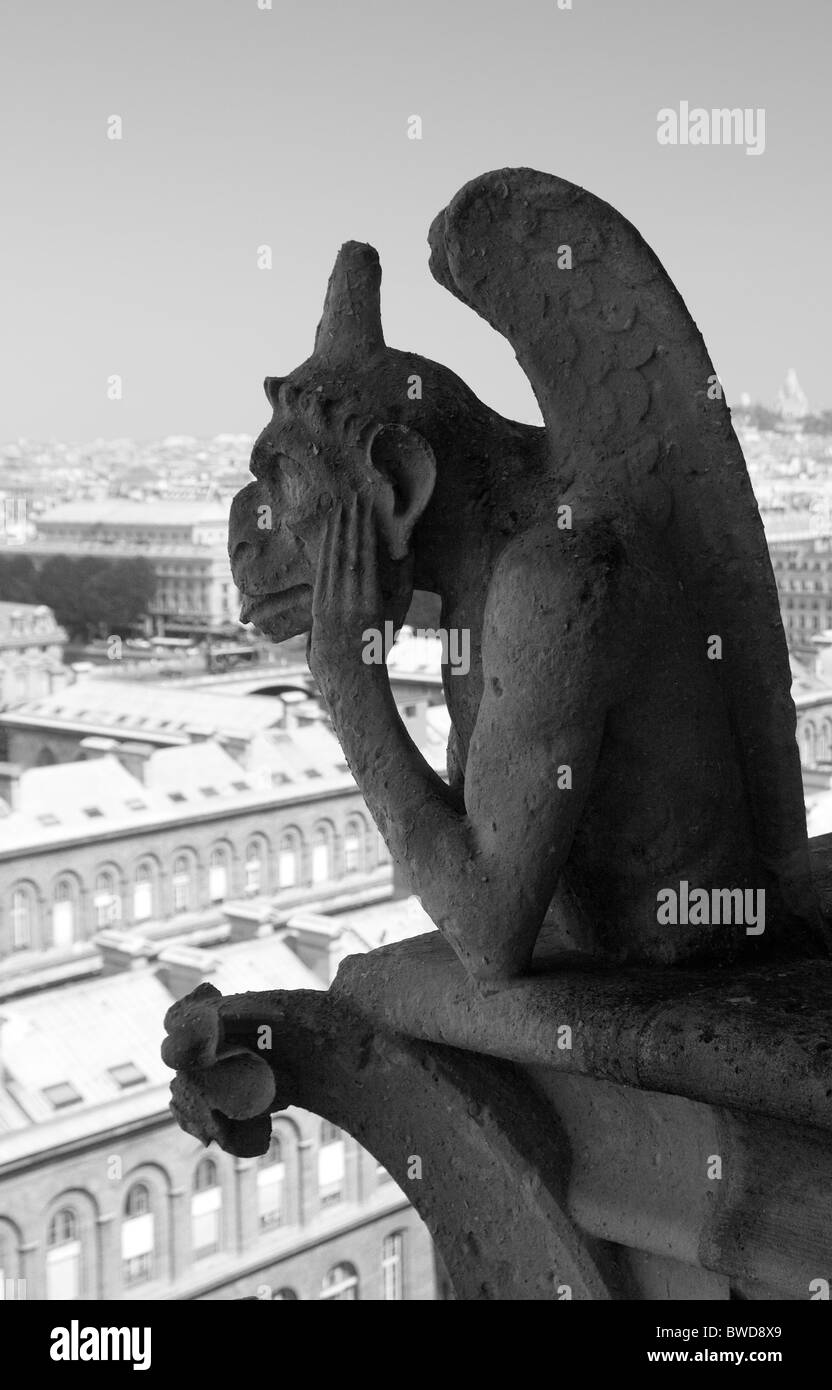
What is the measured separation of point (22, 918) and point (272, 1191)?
5809 mm

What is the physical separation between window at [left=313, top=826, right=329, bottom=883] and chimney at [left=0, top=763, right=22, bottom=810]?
3215 millimetres

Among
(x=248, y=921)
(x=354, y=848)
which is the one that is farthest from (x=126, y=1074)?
(x=354, y=848)

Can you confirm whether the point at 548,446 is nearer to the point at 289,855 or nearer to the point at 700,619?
the point at 700,619

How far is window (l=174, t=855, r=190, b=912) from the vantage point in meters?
18.8

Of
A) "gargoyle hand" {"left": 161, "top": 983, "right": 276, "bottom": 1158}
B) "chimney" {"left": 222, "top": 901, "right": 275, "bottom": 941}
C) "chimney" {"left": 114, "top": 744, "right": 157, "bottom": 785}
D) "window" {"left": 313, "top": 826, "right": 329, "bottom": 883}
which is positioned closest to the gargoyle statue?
"gargoyle hand" {"left": 161, "top": 983, "right": 276, "bottom": 1158}

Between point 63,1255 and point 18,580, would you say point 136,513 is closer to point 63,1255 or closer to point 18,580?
point 18,580

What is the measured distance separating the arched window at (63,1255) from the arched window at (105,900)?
660 cm

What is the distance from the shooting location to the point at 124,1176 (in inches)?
459

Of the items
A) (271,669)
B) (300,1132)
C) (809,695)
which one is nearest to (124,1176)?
(300,1132)

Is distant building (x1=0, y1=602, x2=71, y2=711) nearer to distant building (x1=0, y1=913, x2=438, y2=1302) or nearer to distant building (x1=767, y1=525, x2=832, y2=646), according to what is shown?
distant building (x1=767, y1=525, x2=832, y2=646)

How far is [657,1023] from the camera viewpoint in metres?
1.50

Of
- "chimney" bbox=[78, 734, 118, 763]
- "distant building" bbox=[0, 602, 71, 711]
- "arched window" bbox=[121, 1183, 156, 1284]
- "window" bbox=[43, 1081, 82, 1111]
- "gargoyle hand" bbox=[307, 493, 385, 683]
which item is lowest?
"arched window" bbox=[121, 1183, 156, 1284]

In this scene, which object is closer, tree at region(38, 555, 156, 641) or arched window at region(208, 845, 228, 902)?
arched window at region(208, 845, 228, 902)

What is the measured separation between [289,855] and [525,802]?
1841 centimetres
